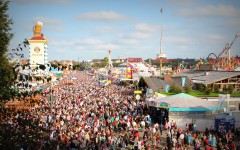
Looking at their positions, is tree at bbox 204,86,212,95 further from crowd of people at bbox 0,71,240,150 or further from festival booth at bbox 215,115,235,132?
festival booth at bbox 215,115,235,132

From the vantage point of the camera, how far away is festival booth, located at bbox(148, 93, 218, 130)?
2073cm

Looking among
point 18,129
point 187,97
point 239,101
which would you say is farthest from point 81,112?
point 18,129

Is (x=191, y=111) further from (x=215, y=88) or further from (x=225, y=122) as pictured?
(x=215, y=88)

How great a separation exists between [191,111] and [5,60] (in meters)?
15.5

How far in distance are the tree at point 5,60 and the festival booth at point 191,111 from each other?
1486 cm

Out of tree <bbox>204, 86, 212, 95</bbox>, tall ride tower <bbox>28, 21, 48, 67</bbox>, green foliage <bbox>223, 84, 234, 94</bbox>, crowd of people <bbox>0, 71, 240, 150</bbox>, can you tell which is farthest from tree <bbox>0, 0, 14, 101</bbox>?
tall ride tower <bbox>28, 21, 48, 67</bbox>

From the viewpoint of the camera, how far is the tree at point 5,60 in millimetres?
7113

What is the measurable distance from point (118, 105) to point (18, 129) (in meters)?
24.8

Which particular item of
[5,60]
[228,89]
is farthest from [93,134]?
[228,89]

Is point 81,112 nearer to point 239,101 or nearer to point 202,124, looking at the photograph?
point 202,124

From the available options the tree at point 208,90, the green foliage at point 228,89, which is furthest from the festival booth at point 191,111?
the green foliage at point 228,89

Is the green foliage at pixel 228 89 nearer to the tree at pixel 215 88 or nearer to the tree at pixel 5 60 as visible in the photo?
the tree at pixel 215 88

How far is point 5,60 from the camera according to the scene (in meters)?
8.73

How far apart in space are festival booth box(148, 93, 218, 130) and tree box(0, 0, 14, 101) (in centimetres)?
1486
